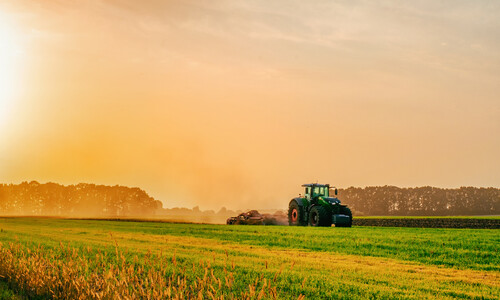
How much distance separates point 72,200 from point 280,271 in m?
169

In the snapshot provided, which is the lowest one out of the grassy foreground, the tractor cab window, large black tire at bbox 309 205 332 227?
the grassy foreground

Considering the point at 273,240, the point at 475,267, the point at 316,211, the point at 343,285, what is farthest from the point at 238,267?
the point at 316,211

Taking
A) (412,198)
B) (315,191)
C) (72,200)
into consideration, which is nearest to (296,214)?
(315,191)

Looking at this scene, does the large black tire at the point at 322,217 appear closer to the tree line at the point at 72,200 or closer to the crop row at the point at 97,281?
the crop row at the point at 97,281

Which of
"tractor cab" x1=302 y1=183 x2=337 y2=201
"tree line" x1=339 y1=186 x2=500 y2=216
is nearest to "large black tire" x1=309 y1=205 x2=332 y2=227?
"tractor cab" x1=302 y1=183 x2=337 y2=201

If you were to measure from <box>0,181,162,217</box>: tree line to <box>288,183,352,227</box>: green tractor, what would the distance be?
129 m

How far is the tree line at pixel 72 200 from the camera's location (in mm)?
164875

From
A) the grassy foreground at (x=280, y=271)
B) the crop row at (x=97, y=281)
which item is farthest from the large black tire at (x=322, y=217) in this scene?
the crop row at (x=97, y=281)

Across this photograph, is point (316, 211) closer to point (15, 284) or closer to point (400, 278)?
point (400, 278)

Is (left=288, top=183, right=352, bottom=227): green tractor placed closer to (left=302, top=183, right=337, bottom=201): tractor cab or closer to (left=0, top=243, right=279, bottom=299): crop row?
(left=302, top=183, right=337, bottom=201): tractor cab

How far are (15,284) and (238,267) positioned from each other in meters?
5.95

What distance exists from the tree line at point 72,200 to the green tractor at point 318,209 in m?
129

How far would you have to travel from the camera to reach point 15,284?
A: 12828mm

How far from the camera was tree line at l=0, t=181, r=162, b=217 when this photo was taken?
165 m
